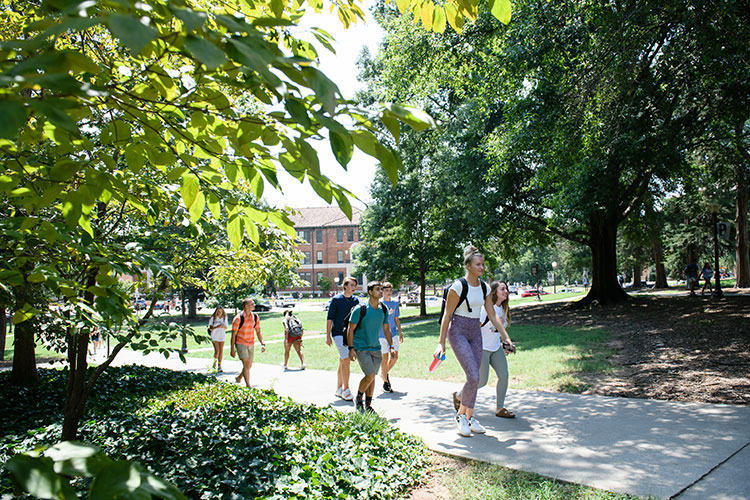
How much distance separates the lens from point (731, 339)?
11.9 metres

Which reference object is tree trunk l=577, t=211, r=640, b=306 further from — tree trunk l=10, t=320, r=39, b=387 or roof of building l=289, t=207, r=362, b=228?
roof of building l=289, t=207, r=362, b=228

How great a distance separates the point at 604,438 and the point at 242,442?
146 inches

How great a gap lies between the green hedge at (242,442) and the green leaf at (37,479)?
2830 millimetres

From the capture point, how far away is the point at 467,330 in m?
6.21

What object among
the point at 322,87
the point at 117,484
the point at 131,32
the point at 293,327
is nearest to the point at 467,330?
the point at 322,87

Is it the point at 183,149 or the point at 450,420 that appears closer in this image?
the point at 183,149

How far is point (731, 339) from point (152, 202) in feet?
41.2

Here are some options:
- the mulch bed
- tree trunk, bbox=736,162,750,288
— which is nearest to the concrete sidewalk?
the mulch bed

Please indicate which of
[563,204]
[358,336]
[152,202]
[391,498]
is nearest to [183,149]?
[152,202]

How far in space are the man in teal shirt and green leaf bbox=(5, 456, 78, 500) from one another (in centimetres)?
605

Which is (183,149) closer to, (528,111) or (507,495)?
(507,495)

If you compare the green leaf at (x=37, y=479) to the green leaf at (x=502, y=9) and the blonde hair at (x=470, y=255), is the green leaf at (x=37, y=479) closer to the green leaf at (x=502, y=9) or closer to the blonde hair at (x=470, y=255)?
the green leaf at (x=502, y=9)

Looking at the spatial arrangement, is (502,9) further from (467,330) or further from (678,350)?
(678,350)

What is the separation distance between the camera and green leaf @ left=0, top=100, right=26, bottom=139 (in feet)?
3.02
